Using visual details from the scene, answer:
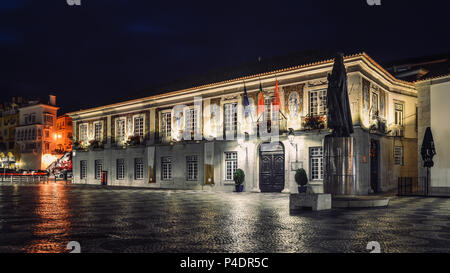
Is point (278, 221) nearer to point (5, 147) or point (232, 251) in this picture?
point (232, 251)

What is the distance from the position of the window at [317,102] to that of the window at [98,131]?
2096cm

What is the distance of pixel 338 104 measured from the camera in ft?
45.0

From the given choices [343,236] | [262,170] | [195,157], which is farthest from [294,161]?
[343,236]

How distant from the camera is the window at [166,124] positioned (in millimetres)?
30000

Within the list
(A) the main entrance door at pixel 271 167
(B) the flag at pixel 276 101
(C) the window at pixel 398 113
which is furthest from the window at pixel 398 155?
(B) the flag at pixel 276 101

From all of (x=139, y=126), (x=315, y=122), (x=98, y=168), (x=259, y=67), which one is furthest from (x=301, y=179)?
(x=98, y=168)

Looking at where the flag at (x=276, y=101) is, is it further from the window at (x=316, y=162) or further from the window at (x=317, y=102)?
the window at (x=316, y=162)

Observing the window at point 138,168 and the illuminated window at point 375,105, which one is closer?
the illuminated window at point 375,105

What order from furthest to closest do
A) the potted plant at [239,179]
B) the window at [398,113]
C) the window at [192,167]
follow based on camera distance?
the window at [192,167], the window at [398,113], the potted plant at [239,179]

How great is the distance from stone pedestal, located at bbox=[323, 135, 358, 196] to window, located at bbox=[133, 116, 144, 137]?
21103mm

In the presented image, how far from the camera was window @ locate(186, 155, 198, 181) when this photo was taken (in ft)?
91.7

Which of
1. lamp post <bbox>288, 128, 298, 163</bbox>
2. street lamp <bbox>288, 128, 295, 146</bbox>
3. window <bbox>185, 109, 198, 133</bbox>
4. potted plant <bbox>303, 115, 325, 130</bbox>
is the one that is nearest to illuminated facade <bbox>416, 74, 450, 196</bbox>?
potted plant <bbox>303, 115, 325, 130</bbox>

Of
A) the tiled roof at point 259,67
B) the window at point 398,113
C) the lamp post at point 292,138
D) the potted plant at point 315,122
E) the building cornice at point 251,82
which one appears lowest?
the lamp post at point 292,138

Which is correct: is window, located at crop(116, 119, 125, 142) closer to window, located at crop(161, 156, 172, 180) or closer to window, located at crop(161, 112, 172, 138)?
window, located at crop(161, 112, 172, 138)
